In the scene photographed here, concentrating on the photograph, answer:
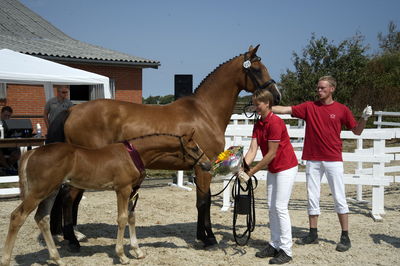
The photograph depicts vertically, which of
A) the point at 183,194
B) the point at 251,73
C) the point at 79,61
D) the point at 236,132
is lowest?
the point at 183,194

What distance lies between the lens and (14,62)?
8539mm

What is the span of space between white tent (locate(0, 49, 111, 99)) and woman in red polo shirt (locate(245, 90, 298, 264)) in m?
5.03

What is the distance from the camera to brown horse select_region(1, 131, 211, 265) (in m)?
3.96

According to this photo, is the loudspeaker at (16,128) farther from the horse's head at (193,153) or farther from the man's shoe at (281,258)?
the man's shoe at (281,258)

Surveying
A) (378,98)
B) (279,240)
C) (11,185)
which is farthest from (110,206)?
(378,98)

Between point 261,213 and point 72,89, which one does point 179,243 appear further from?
point 72,89

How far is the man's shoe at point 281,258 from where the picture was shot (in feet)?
14.5

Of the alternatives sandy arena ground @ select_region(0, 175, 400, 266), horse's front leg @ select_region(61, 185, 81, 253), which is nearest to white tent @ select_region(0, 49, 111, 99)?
sandy arena ground @ select_region(0, 175, 400, 266)

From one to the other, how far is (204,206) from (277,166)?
126 centimetres

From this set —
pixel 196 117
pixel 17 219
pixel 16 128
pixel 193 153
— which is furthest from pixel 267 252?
pixel 16 128

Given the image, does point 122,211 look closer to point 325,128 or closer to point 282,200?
point 282,200

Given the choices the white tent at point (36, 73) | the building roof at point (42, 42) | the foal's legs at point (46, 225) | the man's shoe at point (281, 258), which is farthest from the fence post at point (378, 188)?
the building roof at point (42, 42)

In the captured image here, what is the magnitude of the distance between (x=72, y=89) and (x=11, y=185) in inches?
340

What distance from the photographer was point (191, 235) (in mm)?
5617
